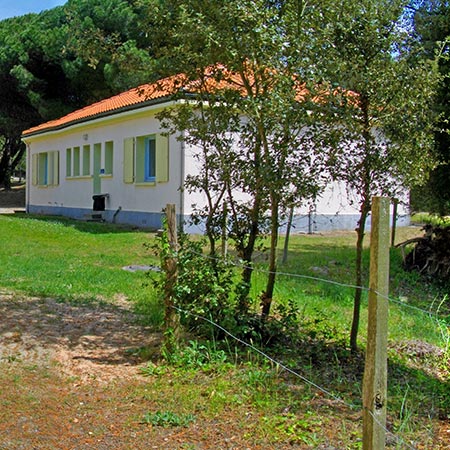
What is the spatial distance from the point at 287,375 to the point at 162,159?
1244 centimetres

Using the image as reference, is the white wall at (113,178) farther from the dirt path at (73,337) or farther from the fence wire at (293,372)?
the fence wire at (293,372)

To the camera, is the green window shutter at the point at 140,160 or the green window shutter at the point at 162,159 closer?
the green window shutter at the point at 162,159

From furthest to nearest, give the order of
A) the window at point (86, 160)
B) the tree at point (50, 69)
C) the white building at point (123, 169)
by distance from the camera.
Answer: the tree at point (50, 69), the window at point (86, 160), the white building at point (123, 169)

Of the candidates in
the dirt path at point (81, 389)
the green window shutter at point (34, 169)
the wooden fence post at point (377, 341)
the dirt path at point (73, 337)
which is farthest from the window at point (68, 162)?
the wooden fence post at point (377, 341)

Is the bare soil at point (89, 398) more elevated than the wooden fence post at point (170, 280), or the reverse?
the wooden fence post at point (170, 280)

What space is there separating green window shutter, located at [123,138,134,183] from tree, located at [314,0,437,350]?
14095 mm

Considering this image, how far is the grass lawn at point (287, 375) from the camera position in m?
4.34

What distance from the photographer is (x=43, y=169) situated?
2773cm

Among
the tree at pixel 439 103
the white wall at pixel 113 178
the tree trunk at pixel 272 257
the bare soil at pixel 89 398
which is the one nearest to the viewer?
the bare soil at pixel 89 398

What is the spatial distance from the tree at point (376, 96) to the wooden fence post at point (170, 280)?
1558 millimetres

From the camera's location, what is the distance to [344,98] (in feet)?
18.1

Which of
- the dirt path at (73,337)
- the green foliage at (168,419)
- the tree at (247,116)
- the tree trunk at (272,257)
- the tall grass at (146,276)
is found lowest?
the green foliage at (168,419)

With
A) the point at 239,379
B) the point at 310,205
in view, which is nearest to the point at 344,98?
the point at 310,205

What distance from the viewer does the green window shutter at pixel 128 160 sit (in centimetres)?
1920
